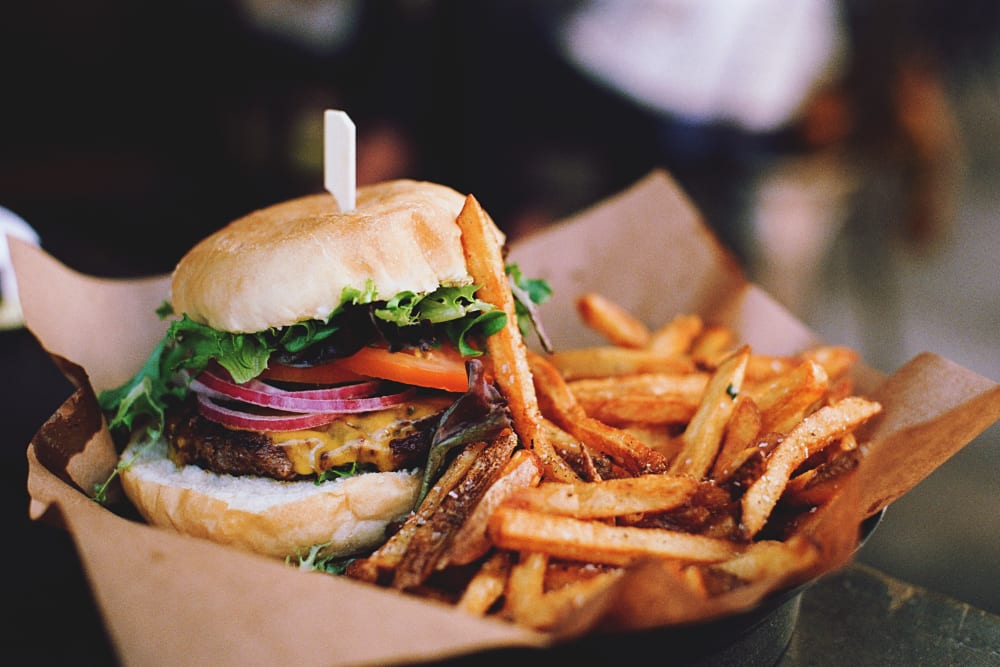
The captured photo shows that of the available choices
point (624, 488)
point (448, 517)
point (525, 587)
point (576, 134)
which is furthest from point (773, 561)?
point (576, 134)

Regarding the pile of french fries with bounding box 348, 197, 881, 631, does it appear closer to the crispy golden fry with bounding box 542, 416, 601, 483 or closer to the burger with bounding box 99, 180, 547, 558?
the crispy golden fry with bounding box 542, 416, 601, 483

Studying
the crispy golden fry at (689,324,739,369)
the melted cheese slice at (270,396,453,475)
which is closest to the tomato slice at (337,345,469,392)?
the melted cheese slice at (270,396,453,475)

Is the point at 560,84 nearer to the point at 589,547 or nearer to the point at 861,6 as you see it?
the point at 861,6

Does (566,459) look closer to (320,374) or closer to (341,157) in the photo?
(320,374)

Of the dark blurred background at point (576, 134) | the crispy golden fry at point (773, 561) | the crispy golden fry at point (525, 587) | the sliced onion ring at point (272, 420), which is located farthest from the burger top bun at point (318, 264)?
the dark blurred background at point (576, 134)

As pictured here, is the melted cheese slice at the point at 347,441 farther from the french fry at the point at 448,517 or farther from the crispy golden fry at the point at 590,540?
the crispy golden fry at the point at 590,540

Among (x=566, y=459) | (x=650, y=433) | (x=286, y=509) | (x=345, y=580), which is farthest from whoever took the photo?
(x=650, y=433)
